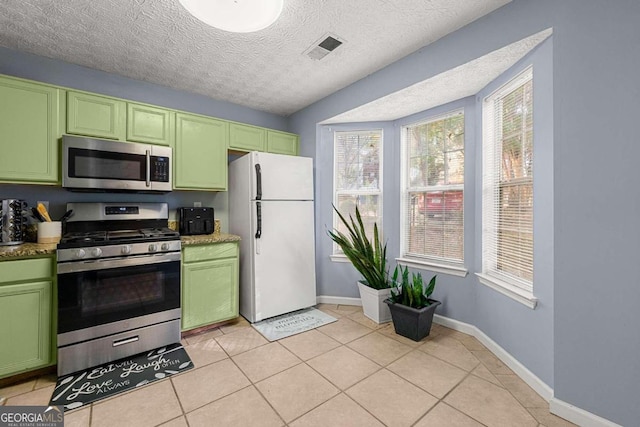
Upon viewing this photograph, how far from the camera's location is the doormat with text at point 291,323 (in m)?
2.53

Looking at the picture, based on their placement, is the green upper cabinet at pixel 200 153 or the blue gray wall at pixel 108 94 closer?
the blue gray wall at pixel 108 94

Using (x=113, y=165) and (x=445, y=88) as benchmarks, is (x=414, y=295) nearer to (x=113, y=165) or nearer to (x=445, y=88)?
(x=445, y=88)

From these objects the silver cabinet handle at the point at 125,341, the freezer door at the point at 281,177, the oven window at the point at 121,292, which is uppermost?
the freezer door at the point at 281,177

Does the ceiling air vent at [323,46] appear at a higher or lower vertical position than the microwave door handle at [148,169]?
higher

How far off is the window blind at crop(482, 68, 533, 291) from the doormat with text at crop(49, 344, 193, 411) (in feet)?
8.66

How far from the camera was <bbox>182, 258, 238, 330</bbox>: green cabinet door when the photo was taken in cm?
243

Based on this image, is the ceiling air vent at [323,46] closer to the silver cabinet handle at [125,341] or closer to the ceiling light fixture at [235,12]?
the ceiling light fixture at [235,12]

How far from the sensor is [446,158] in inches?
108

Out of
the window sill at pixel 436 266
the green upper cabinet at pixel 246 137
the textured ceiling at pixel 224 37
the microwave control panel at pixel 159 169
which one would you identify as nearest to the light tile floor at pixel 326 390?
the window sill at pixel 436 266

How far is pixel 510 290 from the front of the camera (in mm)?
1949

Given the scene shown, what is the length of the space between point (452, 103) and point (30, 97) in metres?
3.60

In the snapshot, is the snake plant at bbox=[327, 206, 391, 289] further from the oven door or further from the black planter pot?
the oven door

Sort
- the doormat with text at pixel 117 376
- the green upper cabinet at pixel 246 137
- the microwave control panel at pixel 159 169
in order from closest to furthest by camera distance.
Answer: the doormat with text at pixel 117 376, the microwave control panel at pixel 159 169, the green upper cabinet at pixel 246 137

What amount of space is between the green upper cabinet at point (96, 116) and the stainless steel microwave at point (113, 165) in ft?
0.36
